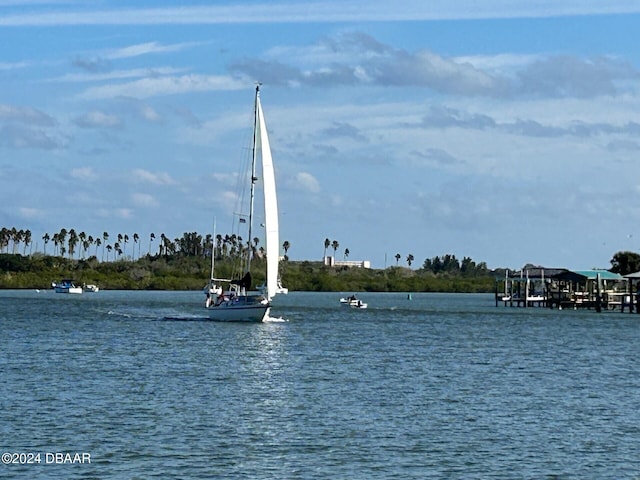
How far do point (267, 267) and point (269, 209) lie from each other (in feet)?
15.1

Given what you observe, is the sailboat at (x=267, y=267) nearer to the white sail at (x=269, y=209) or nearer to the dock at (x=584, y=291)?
the white sail at (x=269, y=209)

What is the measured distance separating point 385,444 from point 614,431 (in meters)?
7.66

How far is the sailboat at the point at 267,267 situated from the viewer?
85312 millimetres

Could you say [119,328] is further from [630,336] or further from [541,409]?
[541,409]

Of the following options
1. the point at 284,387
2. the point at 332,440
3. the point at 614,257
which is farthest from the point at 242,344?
the point at 614,257

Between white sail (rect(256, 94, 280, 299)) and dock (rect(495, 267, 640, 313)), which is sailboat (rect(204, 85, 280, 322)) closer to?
white sail (rect(256, 94, 280, 299))

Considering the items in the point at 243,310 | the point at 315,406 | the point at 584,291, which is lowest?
the point at 315,406

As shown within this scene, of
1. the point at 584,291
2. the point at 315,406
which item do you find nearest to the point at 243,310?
the point at 315,406

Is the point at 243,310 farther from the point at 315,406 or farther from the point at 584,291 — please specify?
the point at 584,291

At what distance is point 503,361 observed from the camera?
62469 mm

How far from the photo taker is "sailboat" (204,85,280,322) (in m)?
85.3

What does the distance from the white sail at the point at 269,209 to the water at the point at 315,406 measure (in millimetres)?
8589

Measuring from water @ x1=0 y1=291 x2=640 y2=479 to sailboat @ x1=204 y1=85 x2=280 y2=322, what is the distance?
743cm

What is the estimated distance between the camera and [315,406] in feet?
138
